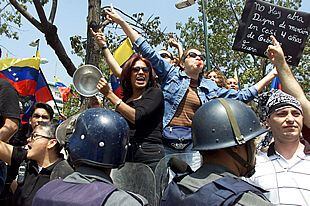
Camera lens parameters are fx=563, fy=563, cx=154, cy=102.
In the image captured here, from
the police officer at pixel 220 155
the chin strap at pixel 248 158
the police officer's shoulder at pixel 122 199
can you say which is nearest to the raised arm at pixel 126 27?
the police officer at pixel 220 155

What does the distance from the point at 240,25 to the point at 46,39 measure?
2961mm

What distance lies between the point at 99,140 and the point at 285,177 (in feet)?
5.38

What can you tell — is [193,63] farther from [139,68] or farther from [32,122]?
[32,122]

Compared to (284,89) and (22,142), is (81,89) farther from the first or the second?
(284,89)

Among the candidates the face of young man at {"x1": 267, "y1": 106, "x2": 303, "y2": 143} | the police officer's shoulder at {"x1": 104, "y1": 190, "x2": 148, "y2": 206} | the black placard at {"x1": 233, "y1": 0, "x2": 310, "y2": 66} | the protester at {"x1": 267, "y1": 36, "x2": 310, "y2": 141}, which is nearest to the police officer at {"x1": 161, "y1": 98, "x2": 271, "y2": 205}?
the police officer's shoulder at {"x1": 104, "y1": 190, "x2": 148, "y2": 206}

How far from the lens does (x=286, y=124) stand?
14.1 feet

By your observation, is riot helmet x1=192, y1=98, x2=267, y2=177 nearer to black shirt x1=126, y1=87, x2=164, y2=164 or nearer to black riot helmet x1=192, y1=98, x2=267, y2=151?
black riot helmet x1=192, y1=98, x2=267, y2=151

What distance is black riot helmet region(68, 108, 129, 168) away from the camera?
310 centimetres

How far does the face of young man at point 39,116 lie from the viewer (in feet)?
22.2

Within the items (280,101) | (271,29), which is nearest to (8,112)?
(280,101)

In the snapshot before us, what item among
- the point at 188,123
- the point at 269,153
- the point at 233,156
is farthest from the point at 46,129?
the point at 233,156

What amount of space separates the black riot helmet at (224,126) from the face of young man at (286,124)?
1.26 meters

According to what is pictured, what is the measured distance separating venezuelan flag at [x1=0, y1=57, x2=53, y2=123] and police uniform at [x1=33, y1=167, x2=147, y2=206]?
485 centimetres

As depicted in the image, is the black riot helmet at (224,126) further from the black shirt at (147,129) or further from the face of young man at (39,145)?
the face of young man at (39,145)
